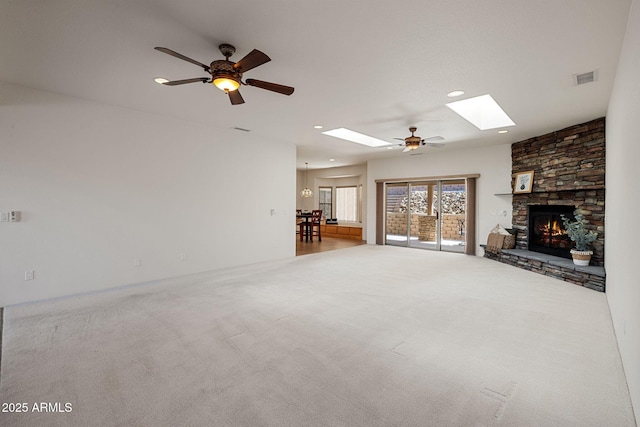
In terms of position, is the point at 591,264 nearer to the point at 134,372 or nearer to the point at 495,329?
the point at 495,329

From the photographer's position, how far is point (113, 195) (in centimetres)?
446

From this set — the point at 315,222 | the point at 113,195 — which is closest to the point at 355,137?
the point at 315,222

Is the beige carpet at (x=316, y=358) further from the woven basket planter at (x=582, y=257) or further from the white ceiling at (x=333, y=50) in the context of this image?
the white ceiling at (x=333, y=50)

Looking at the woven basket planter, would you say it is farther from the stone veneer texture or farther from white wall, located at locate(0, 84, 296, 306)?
white wall, located at locate(0, 84, 296, 306)

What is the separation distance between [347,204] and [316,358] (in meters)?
9.96

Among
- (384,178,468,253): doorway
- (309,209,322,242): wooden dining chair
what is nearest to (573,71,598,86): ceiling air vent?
(384,178,468,253): doorway

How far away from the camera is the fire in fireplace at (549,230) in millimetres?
5742

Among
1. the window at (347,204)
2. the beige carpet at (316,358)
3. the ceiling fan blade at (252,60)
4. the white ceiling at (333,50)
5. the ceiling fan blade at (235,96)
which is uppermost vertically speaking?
the white ceiling at (333,50)

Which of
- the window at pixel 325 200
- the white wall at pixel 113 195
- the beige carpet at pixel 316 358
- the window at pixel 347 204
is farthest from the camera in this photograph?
the window at pixel 325 200

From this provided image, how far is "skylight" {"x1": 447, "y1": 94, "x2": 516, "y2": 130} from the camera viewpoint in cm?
496

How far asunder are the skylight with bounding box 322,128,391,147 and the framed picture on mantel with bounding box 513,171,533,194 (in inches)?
118

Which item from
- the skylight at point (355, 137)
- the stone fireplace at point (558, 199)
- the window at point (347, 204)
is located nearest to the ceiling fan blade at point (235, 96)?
the skylight at point (355, 137)

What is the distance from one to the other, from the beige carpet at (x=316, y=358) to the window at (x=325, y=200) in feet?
27.7

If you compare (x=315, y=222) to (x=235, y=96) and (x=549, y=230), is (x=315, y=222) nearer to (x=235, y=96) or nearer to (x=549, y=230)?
(x=549, y=230)
